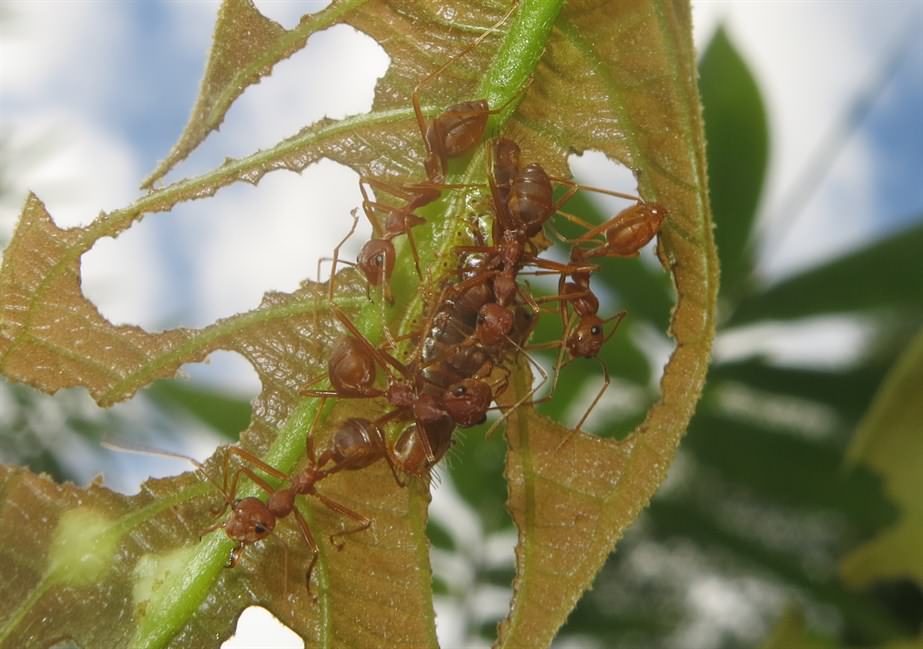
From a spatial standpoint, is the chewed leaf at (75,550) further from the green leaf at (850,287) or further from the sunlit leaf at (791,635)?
the green leaf at (850,287)

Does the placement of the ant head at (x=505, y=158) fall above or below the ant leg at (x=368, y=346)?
above

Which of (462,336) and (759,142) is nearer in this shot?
(462,336)

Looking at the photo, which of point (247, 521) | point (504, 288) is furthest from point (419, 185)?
point (247, 521)

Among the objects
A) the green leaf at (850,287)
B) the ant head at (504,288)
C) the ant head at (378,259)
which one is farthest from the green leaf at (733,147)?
the ant head at (378,259)

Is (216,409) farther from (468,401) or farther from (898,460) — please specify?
(898,460)

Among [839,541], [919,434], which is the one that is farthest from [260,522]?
[839,541]

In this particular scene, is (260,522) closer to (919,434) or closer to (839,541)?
(919,434)

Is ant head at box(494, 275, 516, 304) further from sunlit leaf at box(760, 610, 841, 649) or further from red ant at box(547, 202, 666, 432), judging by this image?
sunlit leaf at box(760, 610, 841, 649)

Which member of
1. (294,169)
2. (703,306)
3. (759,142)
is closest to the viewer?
Result: (703,306)
